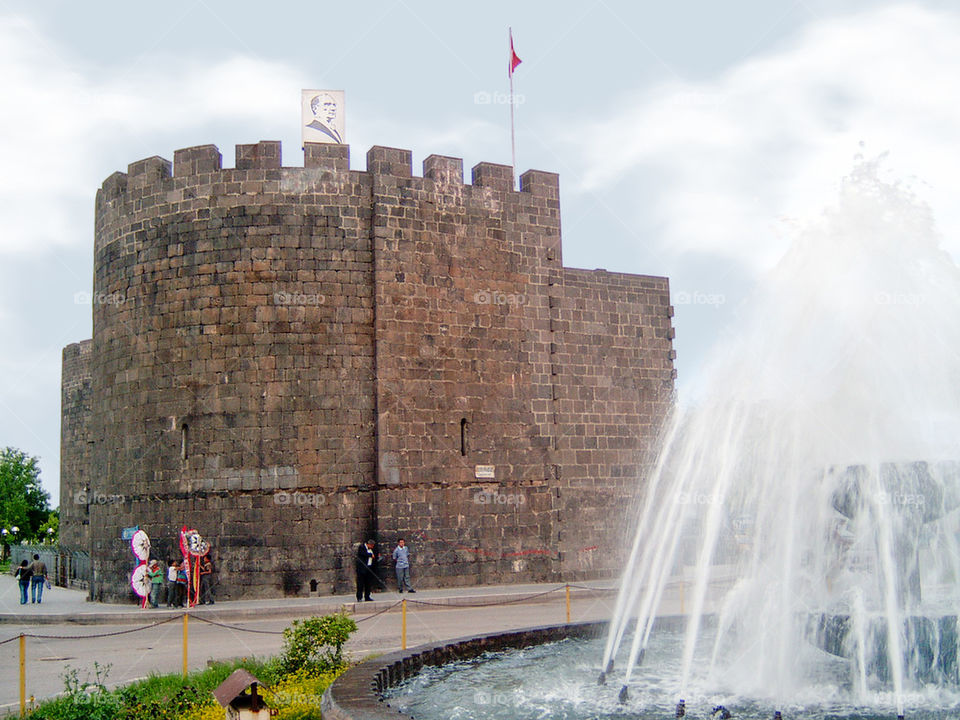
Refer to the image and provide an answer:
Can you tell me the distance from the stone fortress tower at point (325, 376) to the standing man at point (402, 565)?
0.46m

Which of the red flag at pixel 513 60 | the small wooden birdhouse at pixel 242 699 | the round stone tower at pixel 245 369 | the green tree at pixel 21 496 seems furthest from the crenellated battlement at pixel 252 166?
the green tree at pixel 21 496

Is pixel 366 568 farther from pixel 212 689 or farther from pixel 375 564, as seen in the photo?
pixel 212 689

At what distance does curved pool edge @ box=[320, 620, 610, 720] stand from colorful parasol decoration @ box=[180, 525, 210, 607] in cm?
994

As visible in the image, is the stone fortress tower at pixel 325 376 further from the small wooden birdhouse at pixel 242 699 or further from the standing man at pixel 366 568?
the small wooden birdhouse at pixel 242 699

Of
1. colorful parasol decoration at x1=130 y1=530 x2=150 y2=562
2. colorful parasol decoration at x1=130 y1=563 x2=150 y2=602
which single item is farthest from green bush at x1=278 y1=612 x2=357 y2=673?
colorful parasol decoration at x1=130 y1=530 x2=150 y2=562

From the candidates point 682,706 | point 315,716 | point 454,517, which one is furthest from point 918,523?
point 454,517

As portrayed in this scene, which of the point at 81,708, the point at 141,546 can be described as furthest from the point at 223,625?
the point at 141,546

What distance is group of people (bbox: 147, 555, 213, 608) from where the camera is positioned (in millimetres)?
18562

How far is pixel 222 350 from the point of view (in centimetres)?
1961

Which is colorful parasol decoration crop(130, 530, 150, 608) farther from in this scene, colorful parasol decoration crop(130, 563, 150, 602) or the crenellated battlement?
the crenellated battlement

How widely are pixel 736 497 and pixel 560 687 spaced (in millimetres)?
2760

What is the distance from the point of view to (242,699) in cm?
645

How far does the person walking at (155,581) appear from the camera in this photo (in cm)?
1877

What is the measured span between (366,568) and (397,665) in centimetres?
1009
